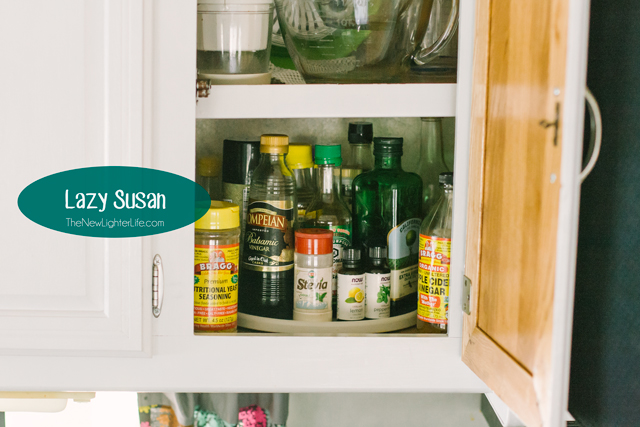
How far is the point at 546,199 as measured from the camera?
54cm

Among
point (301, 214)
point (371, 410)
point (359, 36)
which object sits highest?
point (359, 36)

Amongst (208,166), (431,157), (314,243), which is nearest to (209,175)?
(208,166)

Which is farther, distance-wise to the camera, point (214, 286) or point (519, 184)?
point (214, 286)

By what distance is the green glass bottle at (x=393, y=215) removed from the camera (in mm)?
888

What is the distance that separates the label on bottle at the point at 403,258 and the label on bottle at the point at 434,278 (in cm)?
6

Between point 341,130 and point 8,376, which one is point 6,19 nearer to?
point 8,376

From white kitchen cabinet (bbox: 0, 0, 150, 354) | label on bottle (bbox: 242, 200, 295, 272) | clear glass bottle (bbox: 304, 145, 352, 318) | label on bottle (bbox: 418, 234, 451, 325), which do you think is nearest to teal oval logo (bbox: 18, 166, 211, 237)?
white kitchen cabinet (bbox: 0, 0, 150, 354)

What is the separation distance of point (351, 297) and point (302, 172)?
236mm

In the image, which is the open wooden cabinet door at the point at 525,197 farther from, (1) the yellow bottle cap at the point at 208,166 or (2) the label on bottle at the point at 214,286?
(1) the yellow bottle cap at the point at 208,166

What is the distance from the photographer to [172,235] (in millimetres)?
780

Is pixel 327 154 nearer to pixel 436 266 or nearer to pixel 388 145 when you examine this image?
pixel 388 145

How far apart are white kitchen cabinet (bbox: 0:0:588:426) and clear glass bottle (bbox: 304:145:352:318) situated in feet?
Result: 0.43

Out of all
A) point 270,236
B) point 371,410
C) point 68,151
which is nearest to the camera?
point 68,151

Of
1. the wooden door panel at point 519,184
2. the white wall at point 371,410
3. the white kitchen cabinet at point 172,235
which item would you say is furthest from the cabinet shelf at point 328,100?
the white wall at point 371,410
